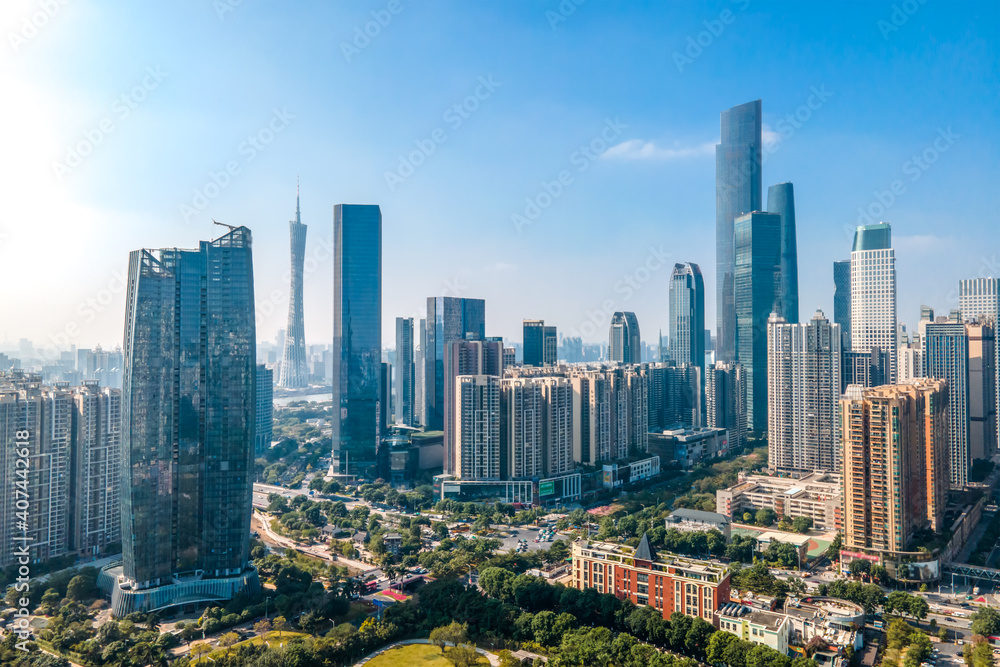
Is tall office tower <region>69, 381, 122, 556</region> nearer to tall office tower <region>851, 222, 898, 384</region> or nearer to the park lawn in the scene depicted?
the park lawn

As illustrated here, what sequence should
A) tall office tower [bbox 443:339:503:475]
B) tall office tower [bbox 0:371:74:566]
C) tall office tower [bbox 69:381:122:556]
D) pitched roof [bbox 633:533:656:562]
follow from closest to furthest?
pitched roof [bbox 633:533:656:562]
tall office tower [bbox 0:371:74:566]
tall office tower [bbox 69:381:122:556]
tall office tower [bbox 443:339:503:475]

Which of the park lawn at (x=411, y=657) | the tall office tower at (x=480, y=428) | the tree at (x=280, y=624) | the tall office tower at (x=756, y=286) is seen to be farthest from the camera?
the tall office tower at (x=756, y=286)

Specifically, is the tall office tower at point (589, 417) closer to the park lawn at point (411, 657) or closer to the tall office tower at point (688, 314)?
the park lawn at point (411, 657)

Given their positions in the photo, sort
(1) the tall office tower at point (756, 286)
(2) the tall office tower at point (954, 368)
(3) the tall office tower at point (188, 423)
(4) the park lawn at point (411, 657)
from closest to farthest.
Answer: (4) the park lawn at point (411, 657), (3) the tall office tower at point (188, 423), (2) the tall office tower at point (954, 368), (1) the tall office tower at point (756, 286)

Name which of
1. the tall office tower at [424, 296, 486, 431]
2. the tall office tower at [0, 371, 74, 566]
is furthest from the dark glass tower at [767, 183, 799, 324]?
the tall office tower at [0, 371, 74, 566]

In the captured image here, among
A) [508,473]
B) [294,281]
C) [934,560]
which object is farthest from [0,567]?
[294,281]

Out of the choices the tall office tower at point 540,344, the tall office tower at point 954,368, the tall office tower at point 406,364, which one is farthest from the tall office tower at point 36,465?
the tall office tower at point 954,368

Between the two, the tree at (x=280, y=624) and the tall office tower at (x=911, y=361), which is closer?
the tree at (x=280, y=624)
